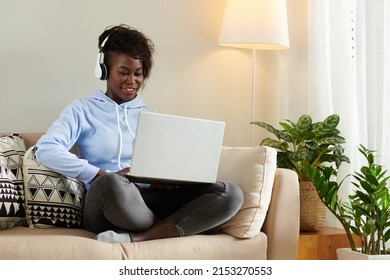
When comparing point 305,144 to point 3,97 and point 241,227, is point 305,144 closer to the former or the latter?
point 241,227

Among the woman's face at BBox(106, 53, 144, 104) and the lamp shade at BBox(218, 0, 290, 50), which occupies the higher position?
the lamp shade at BBox(218, 0, 290, 50)

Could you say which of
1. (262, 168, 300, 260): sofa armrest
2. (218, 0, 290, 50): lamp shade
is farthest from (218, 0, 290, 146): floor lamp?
(262, 168, 300, 260): sofa armrest

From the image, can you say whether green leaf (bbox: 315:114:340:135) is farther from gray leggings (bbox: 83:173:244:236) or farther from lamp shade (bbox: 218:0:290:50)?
gray leggings (bbox: 83:173:244:236)

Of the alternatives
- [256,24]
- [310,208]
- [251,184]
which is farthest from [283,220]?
[256,24]

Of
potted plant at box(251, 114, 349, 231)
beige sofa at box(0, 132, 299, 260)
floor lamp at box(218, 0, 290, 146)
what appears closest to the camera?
beige sofa at box(0, 132, 299, 260)

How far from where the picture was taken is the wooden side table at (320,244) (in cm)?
287

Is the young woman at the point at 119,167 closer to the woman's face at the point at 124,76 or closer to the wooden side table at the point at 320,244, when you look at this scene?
the woman's face at the point at 124,76

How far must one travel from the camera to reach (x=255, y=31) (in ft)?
10.7

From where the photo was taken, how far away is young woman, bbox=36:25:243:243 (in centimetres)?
235

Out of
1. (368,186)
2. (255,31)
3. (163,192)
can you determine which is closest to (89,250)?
(163,192)

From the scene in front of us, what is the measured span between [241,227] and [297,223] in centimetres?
24

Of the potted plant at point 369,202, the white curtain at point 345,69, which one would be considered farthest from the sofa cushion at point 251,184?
the white curtain at point 345,69

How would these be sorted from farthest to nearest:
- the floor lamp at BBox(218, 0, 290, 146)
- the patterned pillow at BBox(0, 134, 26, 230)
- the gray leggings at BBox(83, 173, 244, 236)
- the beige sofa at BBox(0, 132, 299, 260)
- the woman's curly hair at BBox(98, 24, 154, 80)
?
the floor lamp at BBox(218, 0, 290, 146), the woman's curly hair at BBox(98, 24, 154, 80), the patterned pillow at BBox(0, 134, 26, 230), the gray leggings at BBox(83, 173, 244, 236), the beige sofa at BBox(0, 132, 299, 260)

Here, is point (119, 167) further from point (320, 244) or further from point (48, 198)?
point (320, 244)
